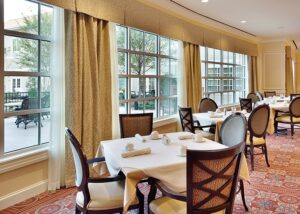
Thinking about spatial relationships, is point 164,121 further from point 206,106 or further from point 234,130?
point 234,130

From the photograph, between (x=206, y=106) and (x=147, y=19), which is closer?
(x=147, y=19)

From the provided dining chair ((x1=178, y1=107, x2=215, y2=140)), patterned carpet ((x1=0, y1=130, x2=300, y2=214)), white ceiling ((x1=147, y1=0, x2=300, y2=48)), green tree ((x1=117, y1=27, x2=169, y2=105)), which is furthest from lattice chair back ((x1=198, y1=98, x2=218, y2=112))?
white ceiling ((x1=147, y1=0, x2=300, y2=48))

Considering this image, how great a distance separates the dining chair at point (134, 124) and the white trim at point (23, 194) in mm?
1148

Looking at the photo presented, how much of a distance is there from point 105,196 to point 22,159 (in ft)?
4.71

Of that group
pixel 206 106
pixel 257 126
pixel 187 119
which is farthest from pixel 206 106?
pixel 257 126

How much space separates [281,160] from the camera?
4.48 meters

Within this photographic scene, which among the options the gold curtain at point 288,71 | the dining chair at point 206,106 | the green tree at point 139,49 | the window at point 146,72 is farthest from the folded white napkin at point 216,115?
the gold curtain at point 288,71

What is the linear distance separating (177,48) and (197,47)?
2.14ft

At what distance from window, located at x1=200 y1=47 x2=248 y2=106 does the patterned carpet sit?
133 inches

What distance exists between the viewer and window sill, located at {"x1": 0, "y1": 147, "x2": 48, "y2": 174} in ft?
9.14

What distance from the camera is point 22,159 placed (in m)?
2.96

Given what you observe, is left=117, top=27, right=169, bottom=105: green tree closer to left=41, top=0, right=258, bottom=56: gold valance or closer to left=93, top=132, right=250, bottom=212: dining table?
left=41, top=0, right=258, bottom=56: gold valance

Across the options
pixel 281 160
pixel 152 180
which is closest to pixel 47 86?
pixel 152 180

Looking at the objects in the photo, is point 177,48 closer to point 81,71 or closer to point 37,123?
point 81,71
